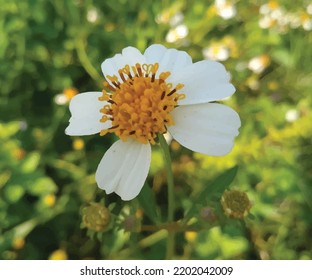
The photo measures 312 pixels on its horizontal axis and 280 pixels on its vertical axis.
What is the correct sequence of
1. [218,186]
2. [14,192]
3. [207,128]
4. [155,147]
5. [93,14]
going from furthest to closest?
[93,14] < [155,147] < [14,192] < [218,186] < [207,128]

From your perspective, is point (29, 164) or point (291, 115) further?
point (291, 115)

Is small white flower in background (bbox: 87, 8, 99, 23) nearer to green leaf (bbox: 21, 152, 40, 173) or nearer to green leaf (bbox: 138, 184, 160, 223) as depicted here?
green leaf (bbox: 21, 152, 40, 173)

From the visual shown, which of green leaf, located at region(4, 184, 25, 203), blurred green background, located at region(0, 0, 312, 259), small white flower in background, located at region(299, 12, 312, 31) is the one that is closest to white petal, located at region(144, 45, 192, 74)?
blurred green background, located at region(0, 0, 312, 259)

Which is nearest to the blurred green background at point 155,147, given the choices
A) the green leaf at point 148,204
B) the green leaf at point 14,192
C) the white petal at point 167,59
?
the green leaf at point 14,192

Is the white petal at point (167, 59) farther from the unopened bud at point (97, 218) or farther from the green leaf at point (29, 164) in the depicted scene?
the green leaf at point (29, 164)

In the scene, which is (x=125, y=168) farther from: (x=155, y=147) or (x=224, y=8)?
(x=224, y=8)

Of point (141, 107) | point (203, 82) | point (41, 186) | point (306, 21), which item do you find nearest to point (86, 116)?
point (141, 107)

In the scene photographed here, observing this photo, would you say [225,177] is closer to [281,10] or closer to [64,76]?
[64,76]
